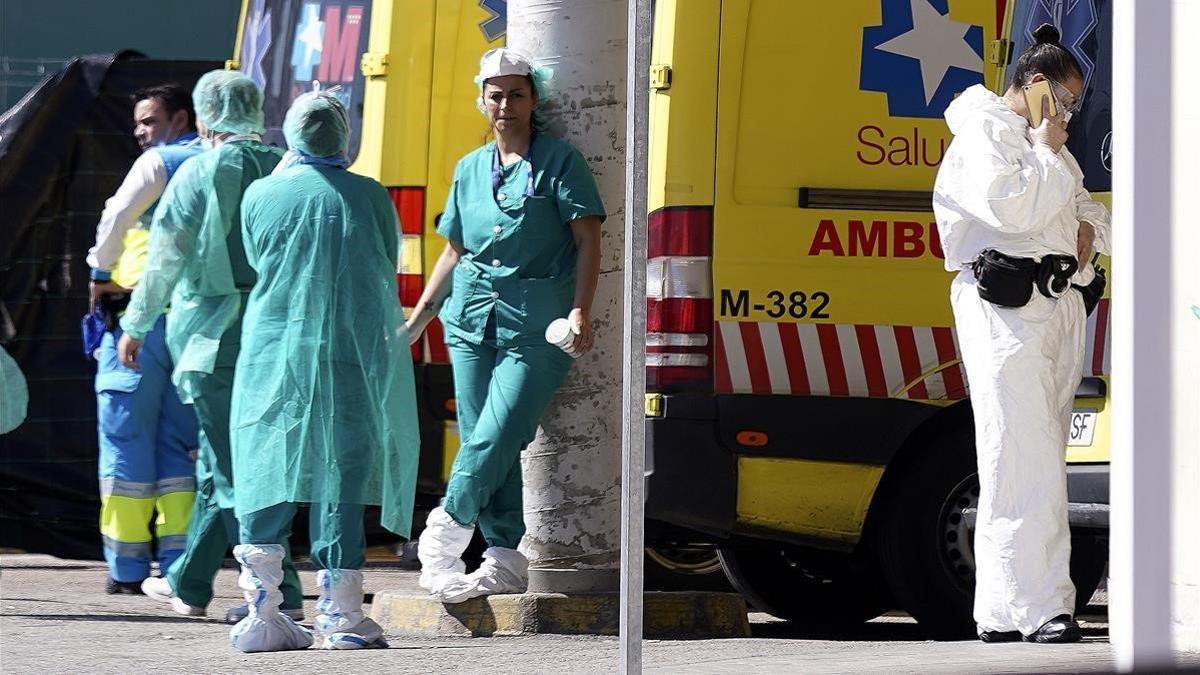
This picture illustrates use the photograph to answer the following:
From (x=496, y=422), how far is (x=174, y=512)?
1689 mm

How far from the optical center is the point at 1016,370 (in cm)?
605

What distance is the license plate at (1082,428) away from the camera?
6.62 m

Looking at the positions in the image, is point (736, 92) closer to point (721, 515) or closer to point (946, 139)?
point (946, 139)

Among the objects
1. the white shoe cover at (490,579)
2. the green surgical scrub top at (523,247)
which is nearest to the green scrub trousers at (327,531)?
the white shoe cover at (490,579)

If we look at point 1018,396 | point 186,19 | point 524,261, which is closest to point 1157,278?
point 1018,396

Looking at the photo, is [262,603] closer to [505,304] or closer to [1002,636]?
[505,304]

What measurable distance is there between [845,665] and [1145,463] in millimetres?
1265

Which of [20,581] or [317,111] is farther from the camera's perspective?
[20,581]

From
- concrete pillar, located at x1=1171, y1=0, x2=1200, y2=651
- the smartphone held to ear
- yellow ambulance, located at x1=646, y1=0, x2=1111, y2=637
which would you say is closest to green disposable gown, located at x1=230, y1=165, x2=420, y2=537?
yellow ambulance, located at x1=646, y1=0, x2=1111, y2=637

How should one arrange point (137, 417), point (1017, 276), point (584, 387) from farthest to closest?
point (137, 417) → point (584, 387) → point (1017, 276)

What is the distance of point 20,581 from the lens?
891 cm

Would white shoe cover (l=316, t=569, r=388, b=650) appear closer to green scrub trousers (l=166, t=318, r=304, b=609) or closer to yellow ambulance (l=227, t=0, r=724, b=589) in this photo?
green scrub trousers (l=166, t=318, r=304, b=609)

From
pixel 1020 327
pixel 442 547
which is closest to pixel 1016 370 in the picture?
pixel 1020 327

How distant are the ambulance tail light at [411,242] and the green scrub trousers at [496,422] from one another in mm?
1160
